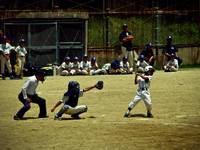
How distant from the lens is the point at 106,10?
34281 millimetres

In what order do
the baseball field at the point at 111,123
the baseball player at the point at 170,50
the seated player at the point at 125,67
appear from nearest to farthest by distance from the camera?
the baseball field at the point at 111,123 → the seated player at the point at 125,67 → the baseball player at the point at 170,50

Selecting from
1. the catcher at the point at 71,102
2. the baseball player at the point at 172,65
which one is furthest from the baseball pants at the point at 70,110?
the baseball player at the point at 172,65

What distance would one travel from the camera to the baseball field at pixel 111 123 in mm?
15188

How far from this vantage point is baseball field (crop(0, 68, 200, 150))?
49.8 ft

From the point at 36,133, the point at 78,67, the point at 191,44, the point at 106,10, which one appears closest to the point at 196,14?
the point at 191,44

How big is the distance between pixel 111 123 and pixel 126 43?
13.6 m

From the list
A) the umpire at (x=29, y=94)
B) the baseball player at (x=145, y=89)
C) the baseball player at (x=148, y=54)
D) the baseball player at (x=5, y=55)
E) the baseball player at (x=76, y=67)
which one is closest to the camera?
the umpire at (x=29, y=94)

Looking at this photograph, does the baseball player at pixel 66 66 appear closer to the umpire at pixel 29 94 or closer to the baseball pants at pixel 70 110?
the umpire at pixel 29 94

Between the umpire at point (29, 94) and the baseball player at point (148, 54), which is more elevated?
the baseball player at point (148, 54)

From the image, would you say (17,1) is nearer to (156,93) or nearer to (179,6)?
(179,6)

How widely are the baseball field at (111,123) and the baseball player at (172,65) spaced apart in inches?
169

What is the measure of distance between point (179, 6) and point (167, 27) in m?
2.65

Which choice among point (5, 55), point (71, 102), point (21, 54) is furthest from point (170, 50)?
point (71, 102)

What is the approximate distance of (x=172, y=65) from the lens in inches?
1244
